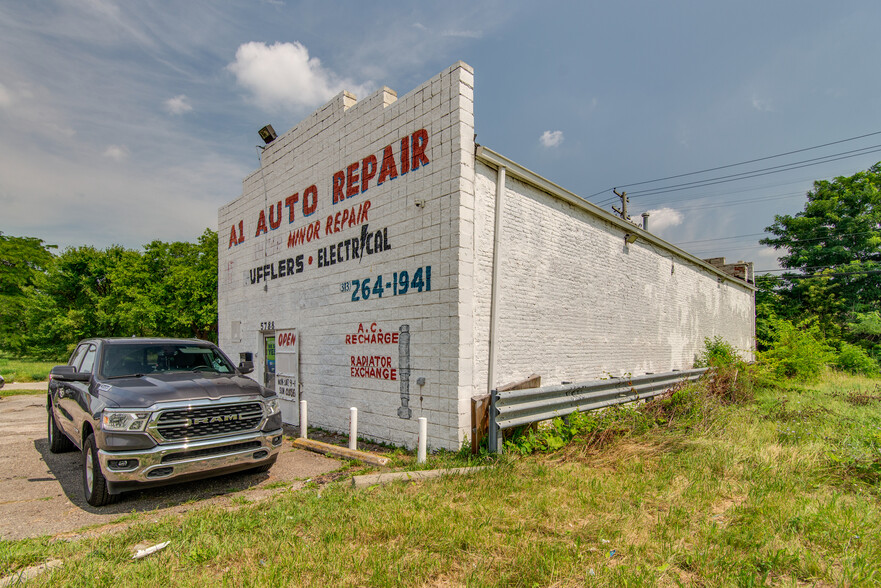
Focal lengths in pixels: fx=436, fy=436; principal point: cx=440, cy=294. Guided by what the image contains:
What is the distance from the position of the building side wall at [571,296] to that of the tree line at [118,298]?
25.3 metres

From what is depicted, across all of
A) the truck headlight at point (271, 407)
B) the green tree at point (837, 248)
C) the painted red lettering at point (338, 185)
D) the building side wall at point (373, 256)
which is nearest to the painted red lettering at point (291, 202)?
the building side wall at point (373, 256)

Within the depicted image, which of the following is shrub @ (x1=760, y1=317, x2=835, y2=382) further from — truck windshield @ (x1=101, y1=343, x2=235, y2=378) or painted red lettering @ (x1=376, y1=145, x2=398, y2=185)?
truck windshield @ (x1=101, y1=343, x2=235, y2=378)

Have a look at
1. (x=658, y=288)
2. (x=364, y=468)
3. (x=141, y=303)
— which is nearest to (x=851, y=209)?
(x=658, y=288)

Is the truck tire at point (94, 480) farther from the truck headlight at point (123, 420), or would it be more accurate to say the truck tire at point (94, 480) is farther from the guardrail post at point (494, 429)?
the guardrail post at point (494, 429)

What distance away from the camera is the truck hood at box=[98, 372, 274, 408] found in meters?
4.91

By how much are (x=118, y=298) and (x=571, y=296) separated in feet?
114

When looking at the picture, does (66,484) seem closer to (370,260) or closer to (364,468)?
(364,468)

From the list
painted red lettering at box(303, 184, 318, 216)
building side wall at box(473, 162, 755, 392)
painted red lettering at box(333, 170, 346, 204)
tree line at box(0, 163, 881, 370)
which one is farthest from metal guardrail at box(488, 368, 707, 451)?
tree line at box(0, 163, 881, 370)

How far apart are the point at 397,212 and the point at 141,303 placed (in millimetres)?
29156

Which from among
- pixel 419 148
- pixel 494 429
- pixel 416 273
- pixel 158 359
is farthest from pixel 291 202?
pixel 494 429

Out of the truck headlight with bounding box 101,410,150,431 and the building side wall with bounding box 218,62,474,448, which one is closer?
the truck headlight with bounding box 101,410,150,431

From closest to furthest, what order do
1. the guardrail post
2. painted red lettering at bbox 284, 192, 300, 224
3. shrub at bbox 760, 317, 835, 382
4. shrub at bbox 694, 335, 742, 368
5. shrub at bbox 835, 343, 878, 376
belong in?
1. the guardrail post
2. painted red lettering at bbox 284, 192, 300, 224
3. shrub at bbox 694, 335, 742, 368
4. shrub at bbox 760, 317, 835, 382
5. shrub at bbox 835, 343, 878, 376

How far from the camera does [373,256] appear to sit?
822 centimetres

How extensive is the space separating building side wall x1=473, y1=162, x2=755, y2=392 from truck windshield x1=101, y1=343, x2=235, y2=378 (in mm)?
4147
